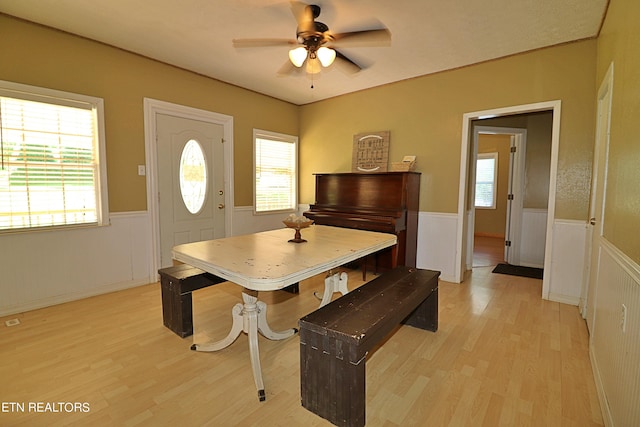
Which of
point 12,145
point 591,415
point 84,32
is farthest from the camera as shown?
point 84,32

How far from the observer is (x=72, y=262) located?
2.97 metres

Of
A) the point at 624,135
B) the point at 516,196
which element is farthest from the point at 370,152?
the point at 624,135

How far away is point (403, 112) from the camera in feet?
13.3

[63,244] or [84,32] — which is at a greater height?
[84,32]

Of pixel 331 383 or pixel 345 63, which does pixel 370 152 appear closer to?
pixel 345 63

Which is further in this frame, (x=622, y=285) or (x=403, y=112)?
(x=403, y=112)

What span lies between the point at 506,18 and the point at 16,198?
448cm

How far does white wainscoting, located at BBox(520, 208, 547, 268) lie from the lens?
14.5ft

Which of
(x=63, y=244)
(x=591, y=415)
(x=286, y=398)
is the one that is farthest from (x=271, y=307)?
(x=591, y=415)

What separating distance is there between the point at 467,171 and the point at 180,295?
339 cm

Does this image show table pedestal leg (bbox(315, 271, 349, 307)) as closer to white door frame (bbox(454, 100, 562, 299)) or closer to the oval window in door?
white door frame (bbox(454, 100, 562, 299))

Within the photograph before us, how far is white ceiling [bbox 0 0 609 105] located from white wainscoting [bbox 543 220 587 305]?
180cm

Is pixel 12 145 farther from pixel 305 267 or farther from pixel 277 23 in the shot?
pixel 305 267

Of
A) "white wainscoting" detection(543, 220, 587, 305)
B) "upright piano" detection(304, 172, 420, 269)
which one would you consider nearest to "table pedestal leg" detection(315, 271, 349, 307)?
"upright piano" detection(304, 172, 420, 269)
